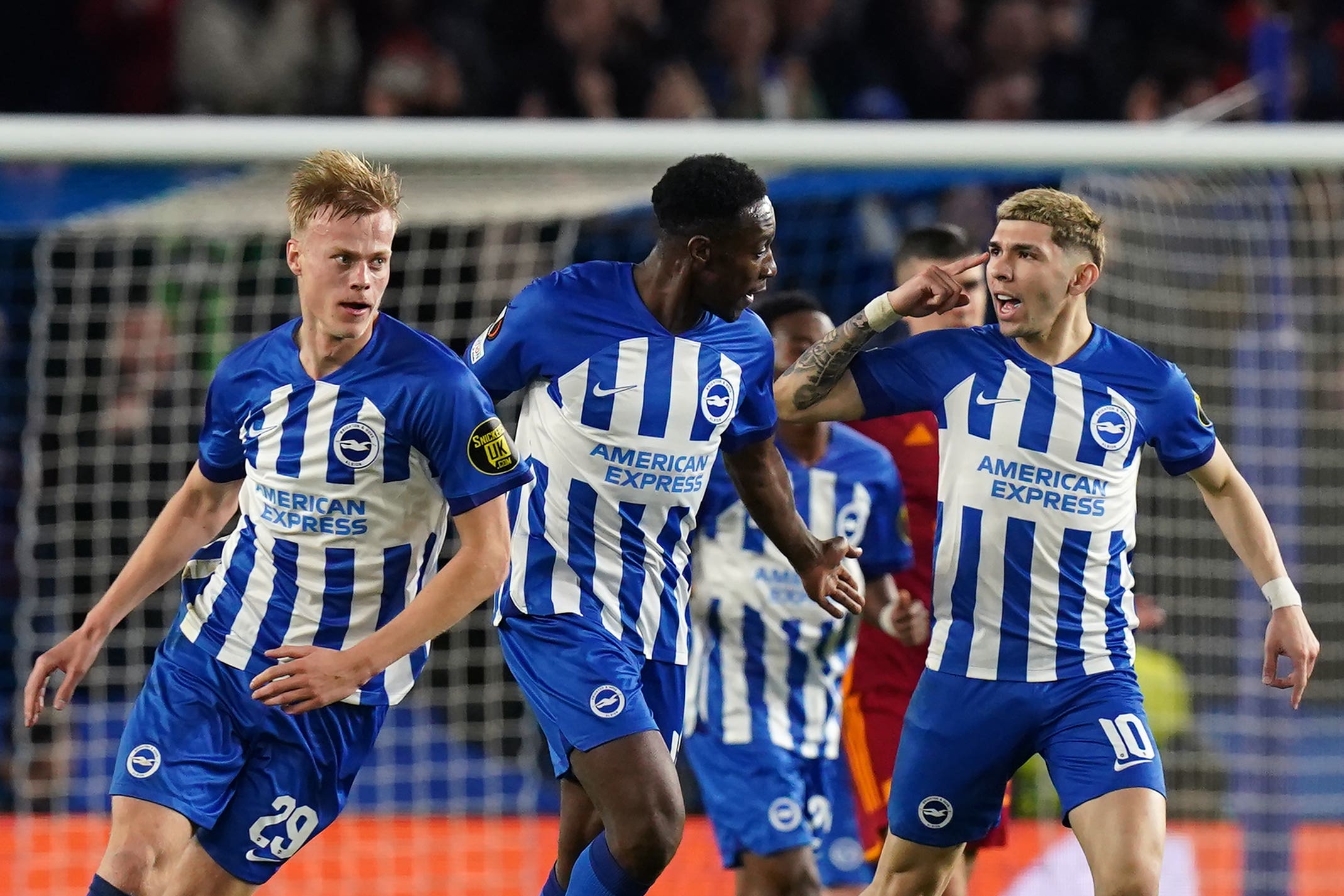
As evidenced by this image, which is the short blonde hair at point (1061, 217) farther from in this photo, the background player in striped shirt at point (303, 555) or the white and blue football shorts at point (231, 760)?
the white and blue football shorts at point (231, 760)

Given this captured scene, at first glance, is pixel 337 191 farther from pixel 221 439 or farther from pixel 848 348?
pixel 848 348

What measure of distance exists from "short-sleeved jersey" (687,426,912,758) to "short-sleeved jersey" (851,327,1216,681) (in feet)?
3.72

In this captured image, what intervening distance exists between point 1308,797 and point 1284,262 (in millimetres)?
2488

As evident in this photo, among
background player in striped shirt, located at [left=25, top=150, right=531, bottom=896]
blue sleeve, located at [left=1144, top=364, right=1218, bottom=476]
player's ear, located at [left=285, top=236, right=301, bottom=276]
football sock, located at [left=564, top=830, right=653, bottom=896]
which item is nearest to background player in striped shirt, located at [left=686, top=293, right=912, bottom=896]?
blue sleeve, located at [left=1144, top=364, right=1218, bottom=476]

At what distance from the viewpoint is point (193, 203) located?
7.79 m

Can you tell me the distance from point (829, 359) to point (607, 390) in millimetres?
578

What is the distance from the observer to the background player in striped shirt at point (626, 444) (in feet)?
14.8

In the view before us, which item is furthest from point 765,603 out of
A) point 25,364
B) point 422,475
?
point 25,364

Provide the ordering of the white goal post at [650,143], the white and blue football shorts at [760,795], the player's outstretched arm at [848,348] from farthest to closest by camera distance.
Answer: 1. the white goal post at [650,143]
2. the white and blue football shorts at [760,795]
3. the player's outstretched arm at [848,348]

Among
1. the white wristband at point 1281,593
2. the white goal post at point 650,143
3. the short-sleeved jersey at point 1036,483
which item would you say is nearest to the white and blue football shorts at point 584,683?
the short-sleeved jersey at point 1036,483

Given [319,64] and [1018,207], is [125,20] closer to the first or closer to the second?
[319,64]

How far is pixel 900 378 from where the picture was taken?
4.72 metres

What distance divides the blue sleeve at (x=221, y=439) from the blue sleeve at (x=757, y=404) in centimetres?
124

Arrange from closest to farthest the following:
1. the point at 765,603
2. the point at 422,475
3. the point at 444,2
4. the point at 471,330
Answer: the point at 422,475 → the point at 765,603 → the point at 471,330 → the point at 444,2
